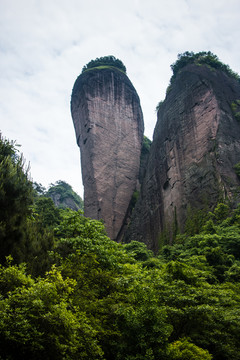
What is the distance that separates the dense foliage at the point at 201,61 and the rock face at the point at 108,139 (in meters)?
8.46

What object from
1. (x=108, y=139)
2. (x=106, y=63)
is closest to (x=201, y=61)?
(x=108, y=139)

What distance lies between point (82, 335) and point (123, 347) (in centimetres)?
139

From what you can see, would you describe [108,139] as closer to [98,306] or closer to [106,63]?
[106,63]

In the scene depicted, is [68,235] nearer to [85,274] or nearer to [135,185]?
[85,274]

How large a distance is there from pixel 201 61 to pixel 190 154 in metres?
12.6

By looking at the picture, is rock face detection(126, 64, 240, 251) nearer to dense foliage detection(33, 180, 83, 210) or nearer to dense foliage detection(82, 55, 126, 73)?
dense foliage detection(82, 55, 126, 73)

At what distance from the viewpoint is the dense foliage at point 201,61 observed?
107 ft

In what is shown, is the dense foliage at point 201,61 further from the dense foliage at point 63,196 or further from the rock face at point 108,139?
the dense foliage at point 63,196

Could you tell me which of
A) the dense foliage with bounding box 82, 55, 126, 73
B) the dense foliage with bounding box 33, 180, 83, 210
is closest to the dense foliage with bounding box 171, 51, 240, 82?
the dense foliage with bounding box 82, 55, 126, 73

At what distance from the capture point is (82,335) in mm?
6102

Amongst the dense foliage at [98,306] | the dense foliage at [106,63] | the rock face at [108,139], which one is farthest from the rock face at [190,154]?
the dense foliage at [106,63]

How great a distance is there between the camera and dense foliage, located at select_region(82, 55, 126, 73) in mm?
41938

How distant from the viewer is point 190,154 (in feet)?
86.0

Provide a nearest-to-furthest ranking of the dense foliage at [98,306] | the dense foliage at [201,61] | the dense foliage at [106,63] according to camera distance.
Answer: the dense foliage at [98,306]
the dense foliage at [201,61]
the dense foliage at [106,63]
